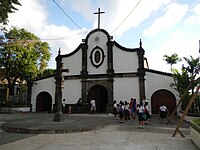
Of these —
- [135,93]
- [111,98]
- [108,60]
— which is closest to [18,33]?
[108,60]

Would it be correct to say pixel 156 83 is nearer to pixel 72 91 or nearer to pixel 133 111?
pixel 133 111

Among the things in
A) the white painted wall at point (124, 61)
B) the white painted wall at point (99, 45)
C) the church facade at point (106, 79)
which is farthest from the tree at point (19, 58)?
the white painted wall at point (124, 61)

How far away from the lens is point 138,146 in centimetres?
650

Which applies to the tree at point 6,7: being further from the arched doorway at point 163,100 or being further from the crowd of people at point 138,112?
the arched doorway at point 163,100

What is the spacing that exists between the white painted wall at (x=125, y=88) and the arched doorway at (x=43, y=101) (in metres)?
8.79

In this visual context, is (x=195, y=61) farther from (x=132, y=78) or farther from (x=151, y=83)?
(x=132, y=78)

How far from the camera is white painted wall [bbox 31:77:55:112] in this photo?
24.1 m

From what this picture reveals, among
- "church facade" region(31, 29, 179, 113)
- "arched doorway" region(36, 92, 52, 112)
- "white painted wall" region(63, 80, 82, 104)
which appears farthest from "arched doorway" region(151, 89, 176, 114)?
"arched doorway" region(36, 92, 52, 112)

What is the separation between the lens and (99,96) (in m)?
23.4

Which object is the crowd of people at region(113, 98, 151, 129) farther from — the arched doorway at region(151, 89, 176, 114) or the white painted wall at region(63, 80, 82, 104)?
the white painted wall at region(63, 80, 82, 104)

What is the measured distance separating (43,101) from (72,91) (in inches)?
182

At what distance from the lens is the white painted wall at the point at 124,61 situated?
21.7m

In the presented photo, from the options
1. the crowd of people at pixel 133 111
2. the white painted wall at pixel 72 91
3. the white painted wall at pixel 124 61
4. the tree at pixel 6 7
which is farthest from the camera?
the white painted wall at pixel 72 91

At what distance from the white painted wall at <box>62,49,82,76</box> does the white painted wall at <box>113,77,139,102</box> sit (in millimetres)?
4678
